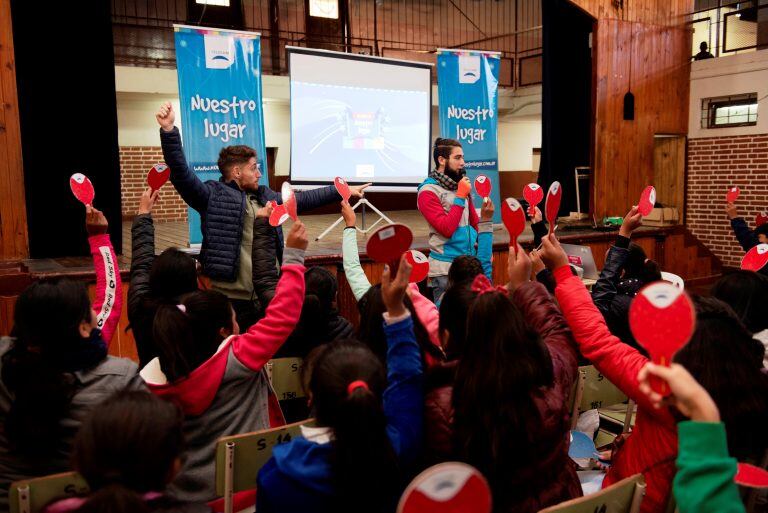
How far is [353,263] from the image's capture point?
2502 millimetres

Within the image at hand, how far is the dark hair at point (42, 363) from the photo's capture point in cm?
138

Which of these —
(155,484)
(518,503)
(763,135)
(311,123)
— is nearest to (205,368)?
(155,484)

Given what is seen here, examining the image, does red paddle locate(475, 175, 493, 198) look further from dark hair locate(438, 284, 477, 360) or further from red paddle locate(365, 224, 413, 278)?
red paddle locate(365, 224, 413, 278)

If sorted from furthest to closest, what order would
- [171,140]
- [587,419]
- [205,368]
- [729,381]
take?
[171,140] < [587,419] < [205,368] < [729,381]

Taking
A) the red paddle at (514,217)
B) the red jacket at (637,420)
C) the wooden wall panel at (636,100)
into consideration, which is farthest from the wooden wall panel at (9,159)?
the wooden wall panel at (636,100)

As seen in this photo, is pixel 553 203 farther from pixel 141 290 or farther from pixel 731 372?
pixel 141 290

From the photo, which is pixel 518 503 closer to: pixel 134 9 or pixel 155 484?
pixel 155 484

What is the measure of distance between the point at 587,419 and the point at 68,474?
1.95 m

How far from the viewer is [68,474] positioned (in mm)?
1341

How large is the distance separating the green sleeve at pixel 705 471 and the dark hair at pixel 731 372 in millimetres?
438

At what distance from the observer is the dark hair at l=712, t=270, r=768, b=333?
2.04 metres

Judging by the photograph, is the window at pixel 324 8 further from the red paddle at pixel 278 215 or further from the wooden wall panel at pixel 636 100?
the red paddle at pixel 278 215

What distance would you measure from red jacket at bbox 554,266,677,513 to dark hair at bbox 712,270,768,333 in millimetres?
765

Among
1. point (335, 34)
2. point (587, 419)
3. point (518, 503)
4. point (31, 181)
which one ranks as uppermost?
point (335, 34)
